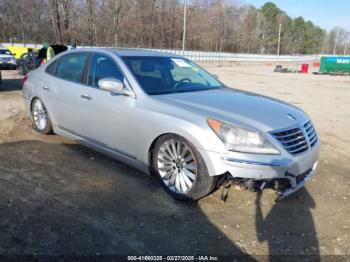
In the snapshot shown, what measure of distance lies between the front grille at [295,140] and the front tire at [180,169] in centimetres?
79

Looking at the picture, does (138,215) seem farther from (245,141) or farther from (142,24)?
(142,24)

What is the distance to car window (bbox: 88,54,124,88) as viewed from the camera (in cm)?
459

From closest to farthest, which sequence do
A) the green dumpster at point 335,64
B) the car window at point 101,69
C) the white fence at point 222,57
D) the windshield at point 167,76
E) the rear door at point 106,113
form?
the rear door at point 106,113
the windshield at point 167,76
the car window at point 101,69
the green dumpster at point 335,64
the white fence at point 222,57

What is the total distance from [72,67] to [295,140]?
11.0 ft

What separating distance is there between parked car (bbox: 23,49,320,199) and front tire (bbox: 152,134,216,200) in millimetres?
11

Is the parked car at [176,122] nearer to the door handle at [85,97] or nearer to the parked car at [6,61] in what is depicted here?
the door handle at [85,97]

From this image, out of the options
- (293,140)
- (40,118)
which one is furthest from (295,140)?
(40,118)

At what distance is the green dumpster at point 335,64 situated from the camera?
35.4m

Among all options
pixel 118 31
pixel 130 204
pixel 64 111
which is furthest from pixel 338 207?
pixel 118 31

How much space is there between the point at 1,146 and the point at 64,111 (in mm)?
1291

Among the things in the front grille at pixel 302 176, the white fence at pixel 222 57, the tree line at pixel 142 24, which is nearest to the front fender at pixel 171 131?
the front grille at pixel 302 176

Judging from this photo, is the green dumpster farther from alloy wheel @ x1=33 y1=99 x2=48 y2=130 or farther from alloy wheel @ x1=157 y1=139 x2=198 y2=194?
alloy wheel @ x1=157 y1=139 x2=198 y2=194

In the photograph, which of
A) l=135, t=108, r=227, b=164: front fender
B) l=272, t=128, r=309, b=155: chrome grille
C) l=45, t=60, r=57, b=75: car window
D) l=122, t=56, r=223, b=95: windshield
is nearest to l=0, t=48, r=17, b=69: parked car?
l=45, t=60, r=57, b=75: car window

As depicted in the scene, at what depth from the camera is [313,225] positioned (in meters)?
3.66
